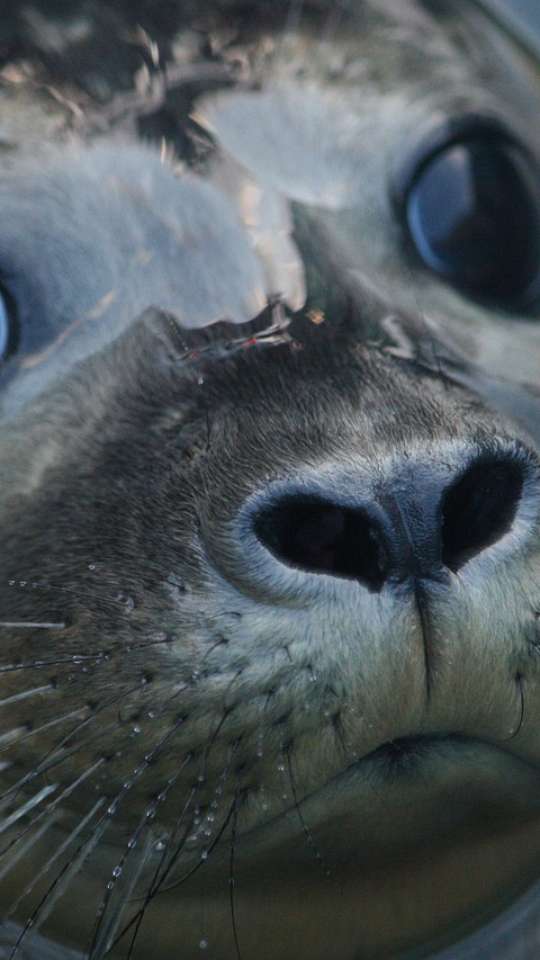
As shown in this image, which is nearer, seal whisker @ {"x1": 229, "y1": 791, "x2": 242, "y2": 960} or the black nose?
the black nose

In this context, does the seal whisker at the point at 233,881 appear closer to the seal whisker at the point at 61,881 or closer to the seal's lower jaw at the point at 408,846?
the seal's lower jaw at the point at 408,846

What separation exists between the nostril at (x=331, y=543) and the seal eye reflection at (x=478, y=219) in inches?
26.9

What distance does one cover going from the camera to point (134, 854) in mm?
1778

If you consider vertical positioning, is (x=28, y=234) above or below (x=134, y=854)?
above

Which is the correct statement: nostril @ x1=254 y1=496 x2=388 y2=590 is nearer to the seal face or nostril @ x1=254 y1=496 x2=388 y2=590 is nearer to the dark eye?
the seal face

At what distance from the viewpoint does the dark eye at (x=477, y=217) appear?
7.05 feet

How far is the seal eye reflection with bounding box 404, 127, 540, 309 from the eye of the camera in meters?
2.15

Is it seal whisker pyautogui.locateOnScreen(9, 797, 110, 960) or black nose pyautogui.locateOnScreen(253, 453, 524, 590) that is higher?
black nose pyautogui.locateOnScreen(253, 453, 524, 590)

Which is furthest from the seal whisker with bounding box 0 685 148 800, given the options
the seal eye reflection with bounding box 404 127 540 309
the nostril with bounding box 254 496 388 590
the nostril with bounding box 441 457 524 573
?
the seal eye reflection with bounding box 404 127 540 309

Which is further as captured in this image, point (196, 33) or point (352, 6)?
point (352, 6)

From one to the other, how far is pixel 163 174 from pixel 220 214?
10 cm

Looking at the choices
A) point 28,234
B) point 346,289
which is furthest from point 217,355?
point 28,234

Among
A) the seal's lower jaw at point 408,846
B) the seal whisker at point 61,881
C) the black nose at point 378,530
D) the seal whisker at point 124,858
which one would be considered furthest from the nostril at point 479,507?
the seal whisker at point 61,881

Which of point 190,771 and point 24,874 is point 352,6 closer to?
point 190,771
